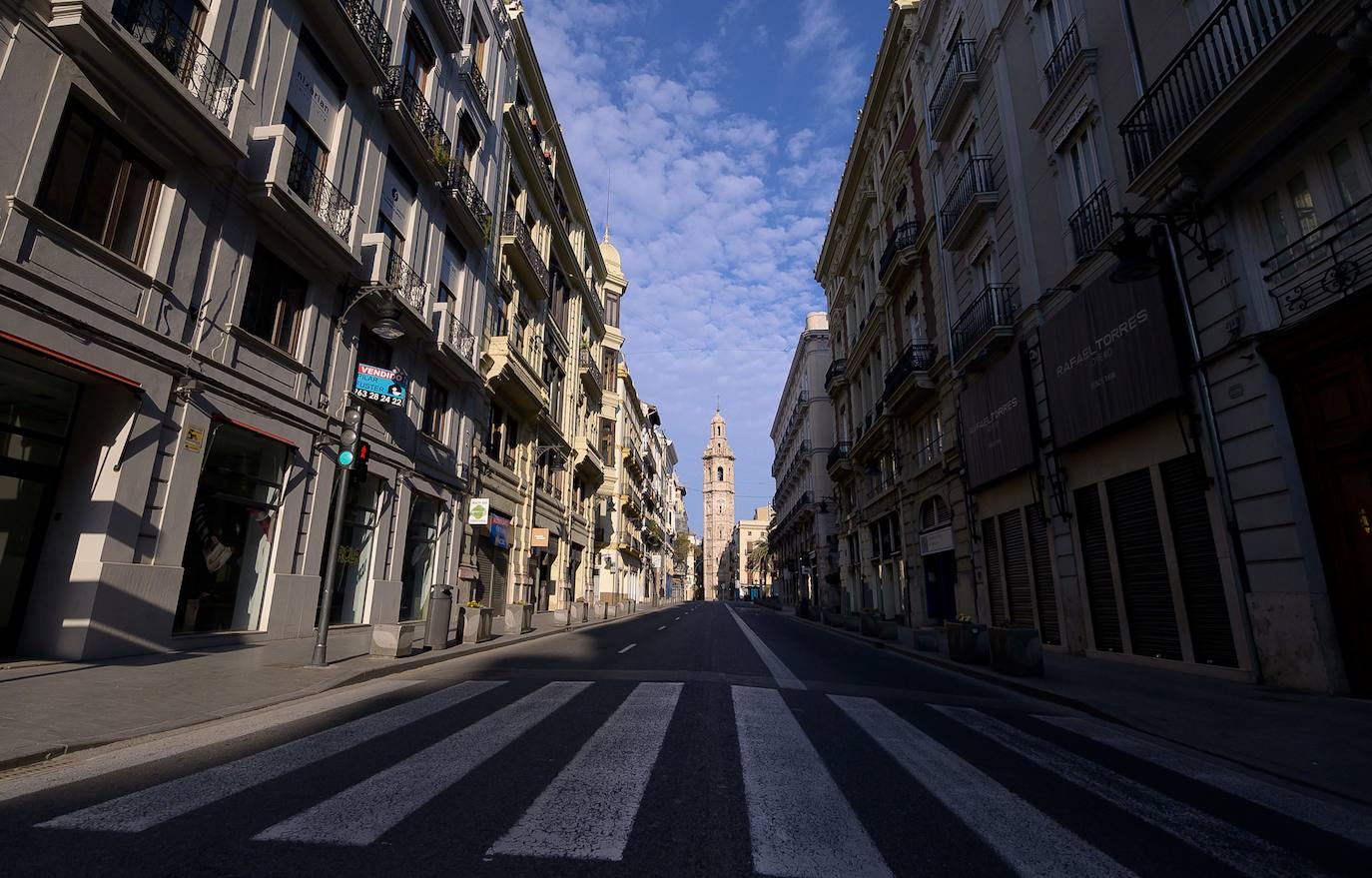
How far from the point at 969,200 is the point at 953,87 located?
4012 mm

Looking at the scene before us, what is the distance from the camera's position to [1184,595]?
35.9 ft

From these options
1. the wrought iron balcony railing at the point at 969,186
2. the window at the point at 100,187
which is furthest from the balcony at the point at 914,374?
the window at the point at 100,187

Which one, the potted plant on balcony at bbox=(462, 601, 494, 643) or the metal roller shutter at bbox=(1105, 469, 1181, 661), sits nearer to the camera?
the metal roller shutter at bbox=(1105, 469, 1181, 661)

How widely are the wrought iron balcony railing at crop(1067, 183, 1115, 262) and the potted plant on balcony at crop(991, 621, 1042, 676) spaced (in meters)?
7.55

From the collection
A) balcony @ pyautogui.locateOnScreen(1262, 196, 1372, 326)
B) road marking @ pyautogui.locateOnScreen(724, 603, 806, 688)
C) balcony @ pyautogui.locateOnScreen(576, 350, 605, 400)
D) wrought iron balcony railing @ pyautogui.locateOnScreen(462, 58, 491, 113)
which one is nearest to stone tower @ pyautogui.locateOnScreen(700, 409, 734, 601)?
balcony @ pyautogui.locateOnScreen(576, 350, 605, 400)

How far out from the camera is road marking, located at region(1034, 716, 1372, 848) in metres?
3.98

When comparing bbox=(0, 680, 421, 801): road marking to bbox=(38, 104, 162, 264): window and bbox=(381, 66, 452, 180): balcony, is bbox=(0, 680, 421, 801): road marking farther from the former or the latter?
bbox=(381, 66, 452, 180): balcony

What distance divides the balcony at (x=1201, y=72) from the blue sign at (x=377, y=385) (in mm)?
15140

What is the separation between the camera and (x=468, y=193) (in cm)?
2047

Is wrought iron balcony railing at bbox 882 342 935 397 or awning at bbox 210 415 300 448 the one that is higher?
wrought iron balcony railing at bbox 882 342 935 397

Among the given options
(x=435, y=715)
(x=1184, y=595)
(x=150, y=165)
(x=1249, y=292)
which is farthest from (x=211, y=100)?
(x=1184, y=595)

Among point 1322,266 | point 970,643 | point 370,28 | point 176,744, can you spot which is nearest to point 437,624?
point 176,744

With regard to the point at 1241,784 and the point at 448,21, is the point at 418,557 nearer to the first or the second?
the point at 448,21

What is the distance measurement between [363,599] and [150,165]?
1003 centimetres
